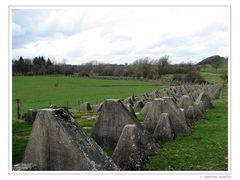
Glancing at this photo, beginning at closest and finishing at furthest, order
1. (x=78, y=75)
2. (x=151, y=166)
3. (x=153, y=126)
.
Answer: (x=151, y=166) → (x=153, y=126) → (x=78, y=75)

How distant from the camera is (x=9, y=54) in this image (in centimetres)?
1058

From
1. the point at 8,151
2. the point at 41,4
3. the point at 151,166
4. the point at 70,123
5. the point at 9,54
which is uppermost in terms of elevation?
the point at 41,4

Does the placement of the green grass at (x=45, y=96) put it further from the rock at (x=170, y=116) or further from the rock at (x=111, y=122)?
the rock at (x=170, y=116)

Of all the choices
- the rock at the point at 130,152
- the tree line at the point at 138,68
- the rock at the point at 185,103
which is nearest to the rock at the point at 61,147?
the rock at the point at 130,152

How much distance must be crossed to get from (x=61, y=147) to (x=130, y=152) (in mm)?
3216

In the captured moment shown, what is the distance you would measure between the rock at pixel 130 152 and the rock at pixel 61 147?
2.01 meters

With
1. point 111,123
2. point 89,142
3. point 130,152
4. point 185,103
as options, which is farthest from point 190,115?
point 89,142

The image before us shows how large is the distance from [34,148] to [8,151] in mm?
1241

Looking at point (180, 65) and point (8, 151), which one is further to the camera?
point (180, 65)

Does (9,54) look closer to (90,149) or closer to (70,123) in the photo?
(70,123)

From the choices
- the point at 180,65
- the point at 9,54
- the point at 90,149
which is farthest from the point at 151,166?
the point at 180,65

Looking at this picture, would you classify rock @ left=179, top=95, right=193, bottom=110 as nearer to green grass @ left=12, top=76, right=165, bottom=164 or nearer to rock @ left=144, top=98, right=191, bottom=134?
rock @ left=144, top=98, right=191, bottom=134

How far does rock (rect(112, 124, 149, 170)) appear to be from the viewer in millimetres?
11008
